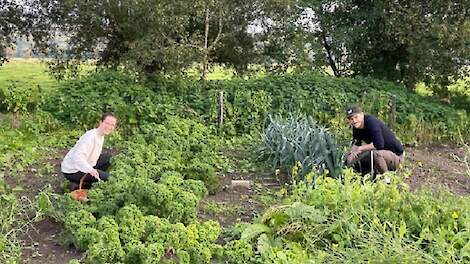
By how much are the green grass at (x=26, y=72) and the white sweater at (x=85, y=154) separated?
19.2 ft

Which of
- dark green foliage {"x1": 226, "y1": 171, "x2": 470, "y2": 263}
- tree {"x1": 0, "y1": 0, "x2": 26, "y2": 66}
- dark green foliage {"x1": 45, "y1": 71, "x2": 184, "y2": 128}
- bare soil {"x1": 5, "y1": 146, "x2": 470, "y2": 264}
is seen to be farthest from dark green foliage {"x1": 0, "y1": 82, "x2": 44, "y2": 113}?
dark green foliage {"x1": 226, "y1": 171, "x2": 470, "y2": 263}

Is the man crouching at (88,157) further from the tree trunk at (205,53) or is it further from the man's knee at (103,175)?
the tree trunk at (205,53)

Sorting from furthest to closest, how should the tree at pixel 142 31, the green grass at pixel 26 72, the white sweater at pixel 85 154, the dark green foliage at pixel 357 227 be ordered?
the green grass at pixel 26 72
the tree at pixel 142 31
the white sweater at pixel 85 154
the dark green foliage at pixel 357 227

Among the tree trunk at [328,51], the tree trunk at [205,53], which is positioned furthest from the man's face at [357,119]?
the tree trunk at [328,51]

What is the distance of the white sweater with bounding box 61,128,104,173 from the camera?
19.9 feet

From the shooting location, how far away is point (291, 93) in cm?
1052

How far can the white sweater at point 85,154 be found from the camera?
19.9 ft

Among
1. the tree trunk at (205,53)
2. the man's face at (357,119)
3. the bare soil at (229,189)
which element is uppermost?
the tree trunk at (205,53)

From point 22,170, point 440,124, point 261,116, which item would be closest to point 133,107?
point 261,116

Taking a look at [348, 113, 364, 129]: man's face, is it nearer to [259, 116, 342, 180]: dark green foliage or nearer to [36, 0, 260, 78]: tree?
[259, 116, 342, 180]: dark green foliage

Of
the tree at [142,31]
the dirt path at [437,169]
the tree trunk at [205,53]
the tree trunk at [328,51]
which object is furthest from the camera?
the tree trunk at [328,51]

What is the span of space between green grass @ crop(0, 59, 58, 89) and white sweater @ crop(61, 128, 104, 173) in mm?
5849

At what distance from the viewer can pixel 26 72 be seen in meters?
12.9

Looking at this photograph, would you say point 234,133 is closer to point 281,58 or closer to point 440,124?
point 281,58
